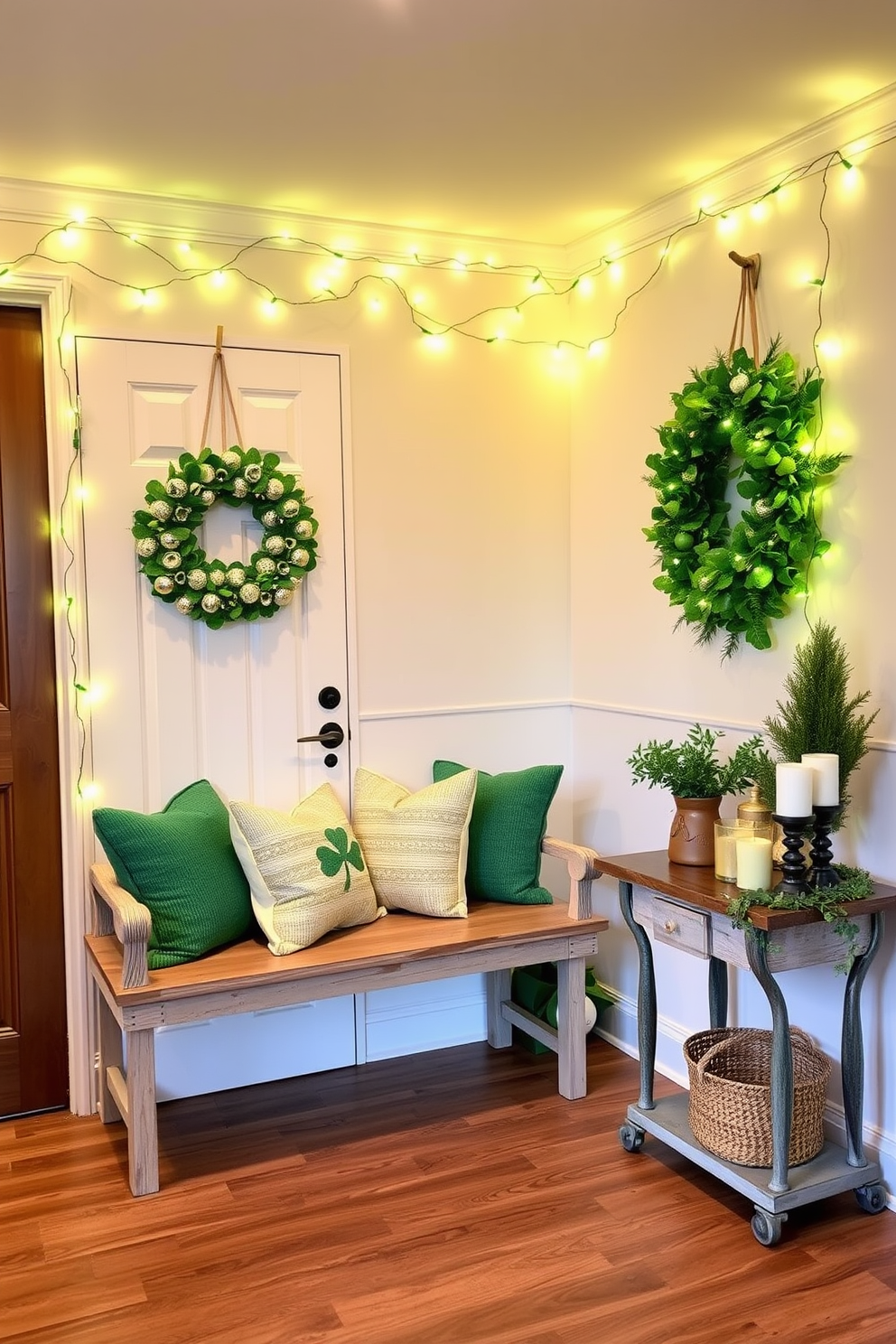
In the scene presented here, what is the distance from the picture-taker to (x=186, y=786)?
131 inches

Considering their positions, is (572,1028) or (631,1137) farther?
(572,1028)

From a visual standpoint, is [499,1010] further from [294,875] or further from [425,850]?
[294,875]

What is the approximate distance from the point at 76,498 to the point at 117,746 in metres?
0.70

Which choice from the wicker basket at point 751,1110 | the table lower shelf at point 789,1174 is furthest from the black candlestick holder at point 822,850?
the table lower shelf at point 789,1174

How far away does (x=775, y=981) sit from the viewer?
2.67 metres

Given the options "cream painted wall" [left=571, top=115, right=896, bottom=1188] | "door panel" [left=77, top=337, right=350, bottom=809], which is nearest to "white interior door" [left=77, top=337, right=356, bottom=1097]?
"door panel" [left=77, top=337, right=350, bottom=809]

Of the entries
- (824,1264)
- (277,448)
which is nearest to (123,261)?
(277,448)

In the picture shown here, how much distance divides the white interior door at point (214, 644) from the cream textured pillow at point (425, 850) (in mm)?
296

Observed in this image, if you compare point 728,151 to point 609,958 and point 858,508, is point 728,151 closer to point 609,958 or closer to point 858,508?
point 858,508

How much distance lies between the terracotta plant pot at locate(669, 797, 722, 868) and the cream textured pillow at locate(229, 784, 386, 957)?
35.5 inches

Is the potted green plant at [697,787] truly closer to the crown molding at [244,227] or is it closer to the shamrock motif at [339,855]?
the shamrock motif at [339,855]


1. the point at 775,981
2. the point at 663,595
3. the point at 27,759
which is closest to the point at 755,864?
the point at 775,981

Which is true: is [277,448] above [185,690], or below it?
above

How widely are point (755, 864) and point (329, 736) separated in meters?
1.41
